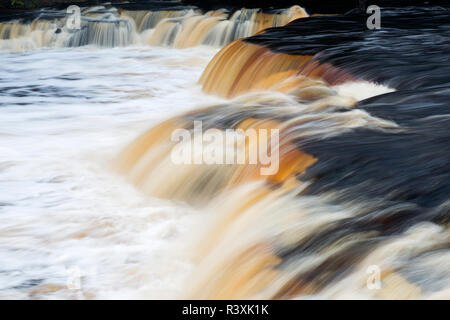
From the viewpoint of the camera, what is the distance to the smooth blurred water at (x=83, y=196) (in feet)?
12.5

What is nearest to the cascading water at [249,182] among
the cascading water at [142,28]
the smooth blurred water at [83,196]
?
the smooth blurred water at [83,196]

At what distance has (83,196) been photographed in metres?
4.99

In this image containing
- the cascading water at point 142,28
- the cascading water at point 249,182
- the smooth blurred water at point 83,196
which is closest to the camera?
the cascading water at point 249,182

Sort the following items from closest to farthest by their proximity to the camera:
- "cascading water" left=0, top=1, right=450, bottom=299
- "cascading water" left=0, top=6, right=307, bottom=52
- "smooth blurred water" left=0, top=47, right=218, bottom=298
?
1. "cascading water" left=0, top=1, right=450, bottom=299
2. "smooth blurred water" left=0, top=47, right=218, bottom=298
3. "cascading water" left=0, top=6, right=307, bottom=52

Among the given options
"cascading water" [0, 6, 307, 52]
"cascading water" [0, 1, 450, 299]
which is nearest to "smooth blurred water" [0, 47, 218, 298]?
"cascading water" [0, 1, 450, 299]

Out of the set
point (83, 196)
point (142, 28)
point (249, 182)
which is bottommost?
point (83, 196)

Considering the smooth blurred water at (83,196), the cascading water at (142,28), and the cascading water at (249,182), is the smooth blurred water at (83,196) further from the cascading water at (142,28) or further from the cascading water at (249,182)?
the cascading water at (142,28)

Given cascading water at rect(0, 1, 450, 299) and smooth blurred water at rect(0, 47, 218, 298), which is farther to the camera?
smooth blurred water at rect(0, 47, 218, 298)

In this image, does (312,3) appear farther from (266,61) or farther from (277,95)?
(277,95)

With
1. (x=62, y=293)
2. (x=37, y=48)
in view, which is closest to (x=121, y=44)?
(x=37, y=48)

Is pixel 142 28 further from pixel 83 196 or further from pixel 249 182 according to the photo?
pixel 249 182

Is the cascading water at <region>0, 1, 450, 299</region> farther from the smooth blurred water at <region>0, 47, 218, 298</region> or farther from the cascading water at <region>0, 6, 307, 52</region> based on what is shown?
the cascading water at <region>0, 6, 307, 52</region>

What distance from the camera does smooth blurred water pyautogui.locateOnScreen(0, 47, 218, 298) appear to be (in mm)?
3807

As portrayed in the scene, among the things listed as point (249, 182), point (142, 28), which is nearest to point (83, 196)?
point (249, 182)
